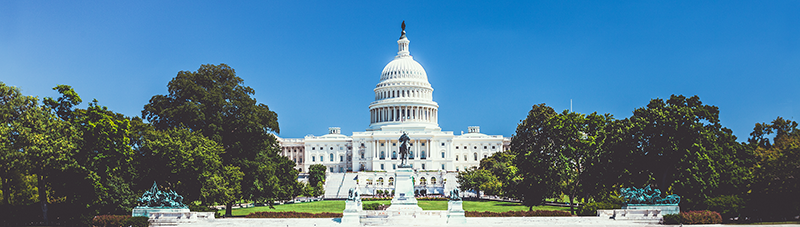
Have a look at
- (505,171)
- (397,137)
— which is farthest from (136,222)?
(397,137)

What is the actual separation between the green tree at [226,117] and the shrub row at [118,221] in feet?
36.0

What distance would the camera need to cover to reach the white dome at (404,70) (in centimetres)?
14675

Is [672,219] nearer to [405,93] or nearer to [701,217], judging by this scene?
[701,217]

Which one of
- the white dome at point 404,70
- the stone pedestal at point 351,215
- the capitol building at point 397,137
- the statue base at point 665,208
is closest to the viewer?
the statue base at point 665,208

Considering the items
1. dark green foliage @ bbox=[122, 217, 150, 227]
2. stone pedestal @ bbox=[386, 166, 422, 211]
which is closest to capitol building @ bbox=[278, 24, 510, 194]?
stone pedestal @ bbox=[386, 166, 422, 211]

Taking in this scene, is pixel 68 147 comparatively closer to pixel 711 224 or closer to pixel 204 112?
pixel 204 112

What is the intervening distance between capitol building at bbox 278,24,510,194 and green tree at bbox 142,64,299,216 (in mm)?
86979

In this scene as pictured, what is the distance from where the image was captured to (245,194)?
4441cm

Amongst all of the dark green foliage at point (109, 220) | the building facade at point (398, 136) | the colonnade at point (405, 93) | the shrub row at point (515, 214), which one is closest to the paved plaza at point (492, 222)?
the shrub row at point (515, 214)

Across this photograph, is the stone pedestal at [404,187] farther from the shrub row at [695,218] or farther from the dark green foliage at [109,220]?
the dark green foliage at [109,220]

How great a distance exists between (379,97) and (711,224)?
119m

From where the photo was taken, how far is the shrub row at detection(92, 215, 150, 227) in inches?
1195

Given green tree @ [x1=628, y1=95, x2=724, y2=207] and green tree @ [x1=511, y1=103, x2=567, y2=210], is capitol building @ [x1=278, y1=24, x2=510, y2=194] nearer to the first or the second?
green tree @ [x1=511, y1=103, x2=567, y2=210]

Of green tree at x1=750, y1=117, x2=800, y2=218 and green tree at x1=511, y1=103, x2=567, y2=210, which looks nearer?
green tree at x1=750, y1=117, x2=800, y2=218
